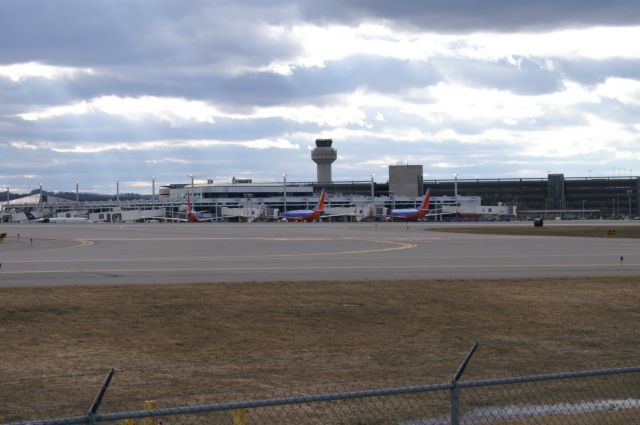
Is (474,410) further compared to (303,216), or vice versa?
(303,216)

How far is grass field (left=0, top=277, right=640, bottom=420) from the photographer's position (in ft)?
51.5

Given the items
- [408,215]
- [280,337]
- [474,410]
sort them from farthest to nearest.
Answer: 1. [408,215]
2. [280,337]
3. [474,410]

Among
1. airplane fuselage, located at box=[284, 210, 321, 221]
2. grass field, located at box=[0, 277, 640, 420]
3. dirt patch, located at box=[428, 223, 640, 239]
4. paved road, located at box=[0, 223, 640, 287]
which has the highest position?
grass field, located at box=[0, 277, 640, 420]

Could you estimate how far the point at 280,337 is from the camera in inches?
830

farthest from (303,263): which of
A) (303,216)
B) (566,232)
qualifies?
(303,216)

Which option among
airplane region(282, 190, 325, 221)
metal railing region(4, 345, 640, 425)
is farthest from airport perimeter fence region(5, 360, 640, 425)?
airplane region(282, 190, 325, 221)

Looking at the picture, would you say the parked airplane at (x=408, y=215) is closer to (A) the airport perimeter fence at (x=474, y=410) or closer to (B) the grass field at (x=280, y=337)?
(B) the grass field at (x=280, y=337)

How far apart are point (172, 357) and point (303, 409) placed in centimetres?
534

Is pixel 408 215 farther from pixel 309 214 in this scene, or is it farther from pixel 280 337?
pixel 280 337

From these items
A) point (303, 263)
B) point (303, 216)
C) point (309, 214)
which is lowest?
point (303, 216)

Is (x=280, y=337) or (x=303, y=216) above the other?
(x=280, y=337)

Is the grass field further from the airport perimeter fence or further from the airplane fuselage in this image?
the airplane fuselage

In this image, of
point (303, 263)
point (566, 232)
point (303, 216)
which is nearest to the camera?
point (303, 263)

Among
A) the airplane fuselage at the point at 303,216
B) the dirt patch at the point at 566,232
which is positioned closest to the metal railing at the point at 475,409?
the dirt patch at the point at 566,232
